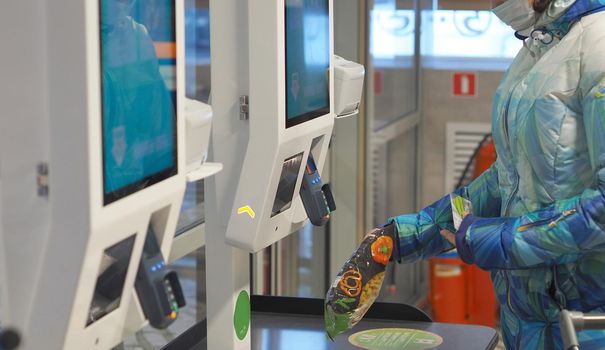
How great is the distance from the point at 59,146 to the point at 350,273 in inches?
38.6

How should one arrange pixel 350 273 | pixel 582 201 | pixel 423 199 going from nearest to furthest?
pixel 582 201
pixel 350 273
pixel 423 199

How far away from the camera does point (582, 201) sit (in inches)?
85.1

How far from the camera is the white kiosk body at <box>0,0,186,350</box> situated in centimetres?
151

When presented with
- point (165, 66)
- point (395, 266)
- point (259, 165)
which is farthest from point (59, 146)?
point (395, 266)

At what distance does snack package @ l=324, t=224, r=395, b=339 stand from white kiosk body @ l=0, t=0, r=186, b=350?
712 mm

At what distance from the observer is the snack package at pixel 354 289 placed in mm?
2344

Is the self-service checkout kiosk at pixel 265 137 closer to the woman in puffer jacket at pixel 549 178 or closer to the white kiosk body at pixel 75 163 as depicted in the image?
the woman in puffer jacket at pixel 549 178

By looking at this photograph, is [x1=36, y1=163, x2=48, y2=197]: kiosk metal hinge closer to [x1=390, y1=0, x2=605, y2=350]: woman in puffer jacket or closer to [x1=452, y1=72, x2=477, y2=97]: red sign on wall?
[x1=390, y1=0, x2=605, y2=350]: woman in puffer jacket

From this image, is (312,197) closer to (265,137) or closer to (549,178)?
(265,137)

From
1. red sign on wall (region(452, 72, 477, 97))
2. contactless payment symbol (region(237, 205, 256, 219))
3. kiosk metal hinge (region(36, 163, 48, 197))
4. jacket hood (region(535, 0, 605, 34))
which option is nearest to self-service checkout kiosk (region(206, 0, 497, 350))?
contactless payment symbol (region(237, 205, 256, 219))

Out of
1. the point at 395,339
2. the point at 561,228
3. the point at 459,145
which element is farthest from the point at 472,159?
the point at 561,228

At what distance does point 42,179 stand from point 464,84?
190 inches

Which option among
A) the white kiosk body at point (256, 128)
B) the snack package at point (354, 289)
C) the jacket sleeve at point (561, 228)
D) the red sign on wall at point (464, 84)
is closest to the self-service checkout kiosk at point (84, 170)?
the white kiosk body at point (256, 128)

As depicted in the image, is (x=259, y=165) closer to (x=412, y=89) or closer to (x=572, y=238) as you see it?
(x=572, y=238)
